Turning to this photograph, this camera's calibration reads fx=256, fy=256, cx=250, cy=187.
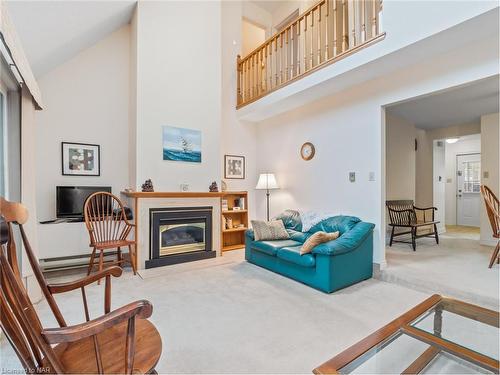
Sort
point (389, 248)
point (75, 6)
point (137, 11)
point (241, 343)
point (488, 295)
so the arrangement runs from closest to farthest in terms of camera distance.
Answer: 1. point (241, 343)
2. point (488, 295)
3. point (75, 6)
4. point (137, 11)
5. point (389, 248)

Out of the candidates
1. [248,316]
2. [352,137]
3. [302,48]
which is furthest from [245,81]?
[248,316]

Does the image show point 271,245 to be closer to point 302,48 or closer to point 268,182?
point 268,182

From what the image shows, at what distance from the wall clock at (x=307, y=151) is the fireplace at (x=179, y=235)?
189cm

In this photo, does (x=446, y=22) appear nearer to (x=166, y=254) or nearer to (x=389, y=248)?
(x=389, y=248)

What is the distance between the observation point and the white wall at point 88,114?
373 cm

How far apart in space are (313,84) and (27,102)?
3.24m

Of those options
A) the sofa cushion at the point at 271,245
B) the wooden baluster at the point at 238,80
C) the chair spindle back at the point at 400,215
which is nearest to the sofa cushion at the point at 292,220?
the sofa cushion at the point at 271,245

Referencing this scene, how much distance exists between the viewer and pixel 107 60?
418 centimetres

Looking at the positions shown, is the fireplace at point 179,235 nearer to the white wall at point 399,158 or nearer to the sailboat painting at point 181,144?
the sailboat painting at point 181,144

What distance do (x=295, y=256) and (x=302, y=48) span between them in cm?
376

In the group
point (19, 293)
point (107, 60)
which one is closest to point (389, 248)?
point (19, 293)

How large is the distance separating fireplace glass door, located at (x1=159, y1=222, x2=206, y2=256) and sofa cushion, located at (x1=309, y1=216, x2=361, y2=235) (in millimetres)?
1900

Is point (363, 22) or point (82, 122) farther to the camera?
point (82, 122)

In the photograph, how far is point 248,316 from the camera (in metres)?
2.31
